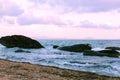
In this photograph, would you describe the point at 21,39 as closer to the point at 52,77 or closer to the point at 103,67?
the point at 103,67

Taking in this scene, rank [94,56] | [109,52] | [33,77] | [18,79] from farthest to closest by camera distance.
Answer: [109,52] → [94,56] → [33,77] → [18,79]

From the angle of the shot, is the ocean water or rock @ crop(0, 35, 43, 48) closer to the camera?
the ocean water

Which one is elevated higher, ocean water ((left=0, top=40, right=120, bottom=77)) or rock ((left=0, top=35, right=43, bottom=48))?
rock ((left=0, top=35, right=43, bottom=48))

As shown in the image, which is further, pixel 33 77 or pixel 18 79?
pixel 33 77

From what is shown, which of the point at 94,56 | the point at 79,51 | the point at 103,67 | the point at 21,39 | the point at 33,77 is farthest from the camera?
the point at 21,39

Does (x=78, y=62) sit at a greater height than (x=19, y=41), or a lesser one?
lesser

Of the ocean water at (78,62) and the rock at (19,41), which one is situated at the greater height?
the rock at (19,41)

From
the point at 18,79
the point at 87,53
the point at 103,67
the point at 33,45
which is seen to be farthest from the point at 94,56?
the point at 18,79

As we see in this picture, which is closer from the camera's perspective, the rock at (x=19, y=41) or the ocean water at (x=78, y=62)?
the ocean water at (x=78, y=62)

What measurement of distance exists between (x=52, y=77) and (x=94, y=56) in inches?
1400

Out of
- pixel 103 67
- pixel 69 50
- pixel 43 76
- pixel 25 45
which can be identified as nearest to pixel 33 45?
pixel 25 45

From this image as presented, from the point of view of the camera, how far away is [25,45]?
84125 mm

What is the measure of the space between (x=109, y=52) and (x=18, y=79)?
43.5 m

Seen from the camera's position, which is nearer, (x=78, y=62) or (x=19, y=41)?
(x=78, y=62)
